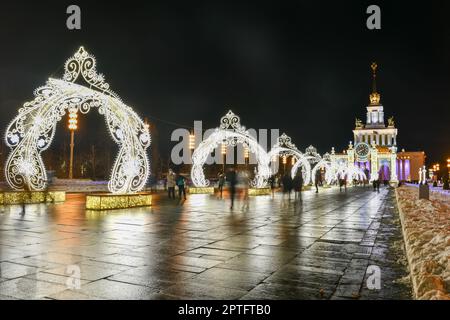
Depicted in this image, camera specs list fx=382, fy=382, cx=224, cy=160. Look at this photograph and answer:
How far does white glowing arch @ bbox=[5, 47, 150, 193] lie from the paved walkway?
3.84 meters

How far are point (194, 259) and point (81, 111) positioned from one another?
9389mm

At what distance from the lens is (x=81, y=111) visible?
13438 millimetres

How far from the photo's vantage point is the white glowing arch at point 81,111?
1337 cm

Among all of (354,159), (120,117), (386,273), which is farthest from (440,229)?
(354,159)

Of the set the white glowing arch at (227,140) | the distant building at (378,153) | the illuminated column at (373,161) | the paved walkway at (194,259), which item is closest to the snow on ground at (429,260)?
the paved walkway at (194,259)

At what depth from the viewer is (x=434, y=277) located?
412 centimetres

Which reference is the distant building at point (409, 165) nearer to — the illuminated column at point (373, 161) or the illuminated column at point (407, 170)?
the illuminated column at point (407, 170)

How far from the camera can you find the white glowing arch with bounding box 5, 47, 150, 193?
1337 cm

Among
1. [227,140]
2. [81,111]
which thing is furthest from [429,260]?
[227,140]

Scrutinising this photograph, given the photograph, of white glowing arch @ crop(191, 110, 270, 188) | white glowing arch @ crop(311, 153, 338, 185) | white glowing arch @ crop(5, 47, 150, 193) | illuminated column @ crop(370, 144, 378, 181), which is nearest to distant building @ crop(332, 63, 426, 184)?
illuminated column @ crop(370, 144, 378, 181)

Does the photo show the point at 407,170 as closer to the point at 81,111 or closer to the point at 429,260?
the point at 81,111

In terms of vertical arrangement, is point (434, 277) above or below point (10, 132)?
below

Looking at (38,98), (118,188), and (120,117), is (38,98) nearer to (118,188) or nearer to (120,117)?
(120,117)

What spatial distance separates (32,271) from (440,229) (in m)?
6.92
